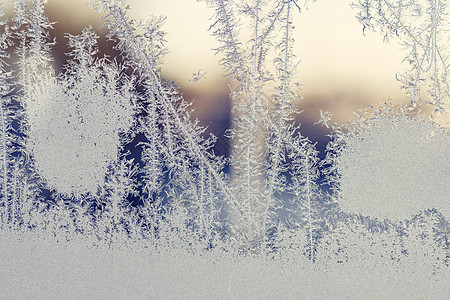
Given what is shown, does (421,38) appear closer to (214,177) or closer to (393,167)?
(393,167)

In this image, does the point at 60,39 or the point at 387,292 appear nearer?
the point at 387,292

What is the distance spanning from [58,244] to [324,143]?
1.34ft

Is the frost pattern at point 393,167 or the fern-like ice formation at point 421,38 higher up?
the fern-like ice formation at point 421,38

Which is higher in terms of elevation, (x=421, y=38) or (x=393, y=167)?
(x=421, y=38)

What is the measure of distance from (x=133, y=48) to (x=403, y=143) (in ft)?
1.28

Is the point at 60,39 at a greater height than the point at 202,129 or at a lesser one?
greater

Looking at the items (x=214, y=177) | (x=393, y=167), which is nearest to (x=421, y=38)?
(x=393, y=167)

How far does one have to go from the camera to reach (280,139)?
2.02 ft

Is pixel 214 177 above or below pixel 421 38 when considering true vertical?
below

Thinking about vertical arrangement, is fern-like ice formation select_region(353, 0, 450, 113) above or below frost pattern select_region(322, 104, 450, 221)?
above

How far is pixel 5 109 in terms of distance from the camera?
0.70 m

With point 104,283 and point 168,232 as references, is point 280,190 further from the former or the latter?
point 104,283

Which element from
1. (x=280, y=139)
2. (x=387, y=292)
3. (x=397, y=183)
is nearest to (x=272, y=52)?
(x=280, y=139)

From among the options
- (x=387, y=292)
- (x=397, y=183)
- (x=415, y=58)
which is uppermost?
(x=415, y=58)
